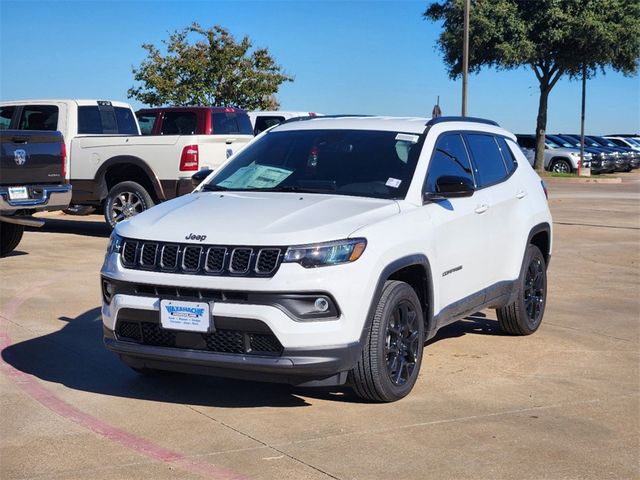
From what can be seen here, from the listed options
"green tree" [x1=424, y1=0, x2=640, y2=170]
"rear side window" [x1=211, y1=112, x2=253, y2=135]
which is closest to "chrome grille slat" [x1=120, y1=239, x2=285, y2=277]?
"rear side window" [x1=211, y1=112, x2=253, y2=135]

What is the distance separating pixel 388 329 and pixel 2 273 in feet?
22.2

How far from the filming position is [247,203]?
6121 millimetres

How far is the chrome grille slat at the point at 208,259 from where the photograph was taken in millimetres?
5336

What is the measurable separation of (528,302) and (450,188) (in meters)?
→ 2.15

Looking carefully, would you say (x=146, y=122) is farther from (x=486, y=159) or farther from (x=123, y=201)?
(x=486, y=159)

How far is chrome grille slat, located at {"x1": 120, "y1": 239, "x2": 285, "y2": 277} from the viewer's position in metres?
5.34

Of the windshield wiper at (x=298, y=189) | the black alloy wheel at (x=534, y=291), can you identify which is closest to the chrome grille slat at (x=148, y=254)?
the windshield wiper at (x=298, y=189)

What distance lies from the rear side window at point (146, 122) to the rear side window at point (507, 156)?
37.2 feet

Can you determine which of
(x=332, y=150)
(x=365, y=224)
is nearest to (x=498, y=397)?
(x=365, y=224)

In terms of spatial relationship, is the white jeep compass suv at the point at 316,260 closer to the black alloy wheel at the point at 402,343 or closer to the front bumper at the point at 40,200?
the black alloy wheel at the point at 402,343

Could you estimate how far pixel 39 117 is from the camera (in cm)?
1570

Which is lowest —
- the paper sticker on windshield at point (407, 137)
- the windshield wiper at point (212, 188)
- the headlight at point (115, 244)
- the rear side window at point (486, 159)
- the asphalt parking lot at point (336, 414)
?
the asphalt parking lot at point (336, 414)

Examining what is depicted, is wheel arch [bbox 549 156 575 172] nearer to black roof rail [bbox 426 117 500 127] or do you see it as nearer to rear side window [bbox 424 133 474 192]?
black roof rail [bbox 426 117 500 127]

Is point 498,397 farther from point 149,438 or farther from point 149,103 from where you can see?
point 149,103
